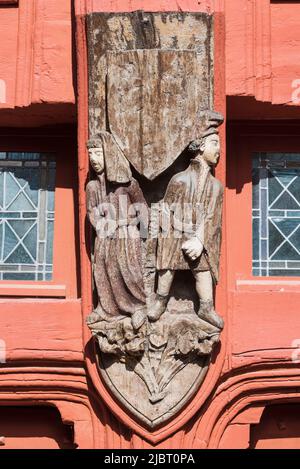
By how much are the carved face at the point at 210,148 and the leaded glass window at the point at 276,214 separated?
0.43 m

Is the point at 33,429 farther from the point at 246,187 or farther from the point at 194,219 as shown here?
the point at 246,187

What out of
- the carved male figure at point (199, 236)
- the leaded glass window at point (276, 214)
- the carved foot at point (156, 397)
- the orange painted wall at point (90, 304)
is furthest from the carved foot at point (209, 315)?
the leaded glass window at point (276, 214)

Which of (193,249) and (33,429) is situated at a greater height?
(193,249)

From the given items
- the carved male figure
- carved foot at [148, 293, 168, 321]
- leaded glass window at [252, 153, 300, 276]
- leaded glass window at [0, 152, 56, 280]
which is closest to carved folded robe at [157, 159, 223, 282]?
the carved male figure

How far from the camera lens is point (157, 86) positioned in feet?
14.6

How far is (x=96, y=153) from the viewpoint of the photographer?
4492mm

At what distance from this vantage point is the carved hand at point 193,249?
4.43 meters

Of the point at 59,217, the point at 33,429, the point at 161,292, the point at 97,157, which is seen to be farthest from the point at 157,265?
the point at 33,429

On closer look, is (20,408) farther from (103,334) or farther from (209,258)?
(209,258)

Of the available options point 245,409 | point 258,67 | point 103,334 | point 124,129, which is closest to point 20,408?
point 103,334

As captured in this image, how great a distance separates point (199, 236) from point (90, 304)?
0.47 meters

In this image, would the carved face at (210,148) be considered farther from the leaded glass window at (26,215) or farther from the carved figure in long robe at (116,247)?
the leaded glass window at (26,215)

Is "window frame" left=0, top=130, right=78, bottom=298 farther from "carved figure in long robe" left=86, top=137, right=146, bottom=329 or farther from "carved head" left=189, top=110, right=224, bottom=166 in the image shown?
"carved head" left=189, top=110, right=224, bottom=166
